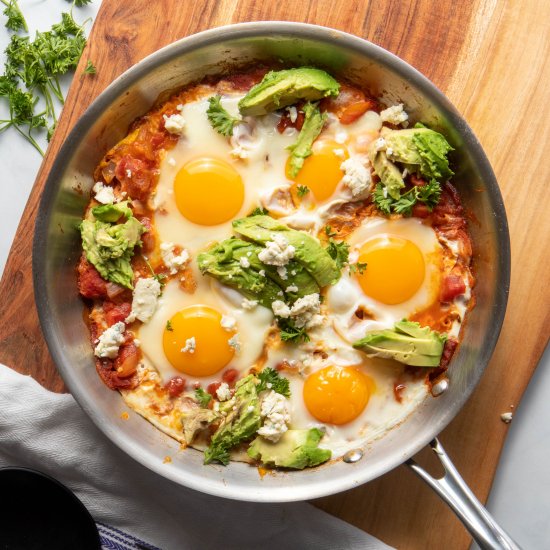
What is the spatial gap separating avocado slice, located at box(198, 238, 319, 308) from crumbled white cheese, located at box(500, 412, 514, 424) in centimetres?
139

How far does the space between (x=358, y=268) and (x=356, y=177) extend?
1.74ft

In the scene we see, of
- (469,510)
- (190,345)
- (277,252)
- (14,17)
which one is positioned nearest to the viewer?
(469,510)

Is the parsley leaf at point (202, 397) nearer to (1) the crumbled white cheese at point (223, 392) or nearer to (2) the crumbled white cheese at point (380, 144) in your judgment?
(1) the crumbled white cheese at point (223, 392)

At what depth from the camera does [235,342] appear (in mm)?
3695

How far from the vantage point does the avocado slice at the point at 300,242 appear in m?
3.55

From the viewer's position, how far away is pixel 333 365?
3.76 meters

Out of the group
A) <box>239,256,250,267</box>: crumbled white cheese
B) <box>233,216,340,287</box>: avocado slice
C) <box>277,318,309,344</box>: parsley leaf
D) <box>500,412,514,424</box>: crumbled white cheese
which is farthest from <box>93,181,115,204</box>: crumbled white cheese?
<box>500,412,514,424</box>: crumbled white cheese

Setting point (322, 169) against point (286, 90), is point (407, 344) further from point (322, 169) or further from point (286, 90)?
point (286, 90)

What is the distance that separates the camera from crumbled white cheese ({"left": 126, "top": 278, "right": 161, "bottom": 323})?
147 inches

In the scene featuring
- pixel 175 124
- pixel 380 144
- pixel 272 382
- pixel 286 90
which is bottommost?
pixel 272 382

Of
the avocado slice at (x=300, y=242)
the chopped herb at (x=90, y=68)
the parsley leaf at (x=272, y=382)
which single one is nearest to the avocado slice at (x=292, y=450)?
the parsley leaf at (x=272, y=382)

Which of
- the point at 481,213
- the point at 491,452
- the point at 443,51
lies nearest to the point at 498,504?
the point at 491,452

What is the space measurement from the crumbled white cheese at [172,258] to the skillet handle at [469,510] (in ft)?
5.64

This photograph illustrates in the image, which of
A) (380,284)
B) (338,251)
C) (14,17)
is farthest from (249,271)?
(14,17)
